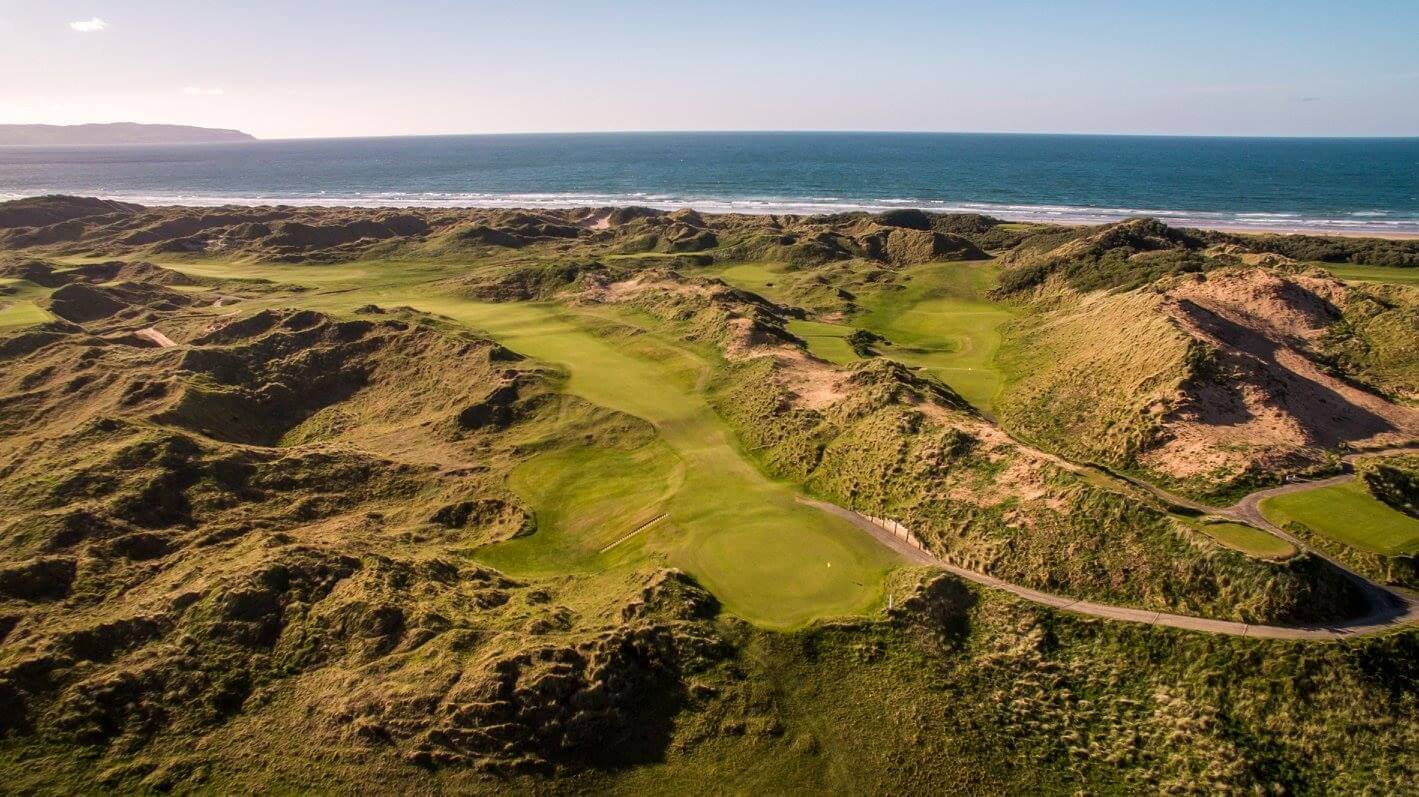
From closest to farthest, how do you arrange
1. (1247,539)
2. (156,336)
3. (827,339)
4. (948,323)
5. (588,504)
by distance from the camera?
Result: (1247,539) < (588,504) < (156,336) < (827,339) < (948,323)

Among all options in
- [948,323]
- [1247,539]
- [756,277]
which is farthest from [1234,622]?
[756,277]

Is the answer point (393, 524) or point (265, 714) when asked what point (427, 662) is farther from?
point (393, 524)

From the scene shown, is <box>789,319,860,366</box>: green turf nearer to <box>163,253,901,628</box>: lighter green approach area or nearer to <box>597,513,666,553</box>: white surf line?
<box>163,253,901,628</box>: lighter green approach area

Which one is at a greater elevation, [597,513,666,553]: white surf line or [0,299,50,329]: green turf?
[0,299,50,329]: green turf

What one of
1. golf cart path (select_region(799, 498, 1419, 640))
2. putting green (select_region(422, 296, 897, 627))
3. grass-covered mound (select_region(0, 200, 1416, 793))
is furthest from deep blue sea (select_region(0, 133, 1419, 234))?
golf cart path (select_region(799, 498, 1419, 640))

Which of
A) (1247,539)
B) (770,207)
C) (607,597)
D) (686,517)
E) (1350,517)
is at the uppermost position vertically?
(770,207)

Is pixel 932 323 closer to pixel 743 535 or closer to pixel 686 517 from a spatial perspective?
pixel 686 517
